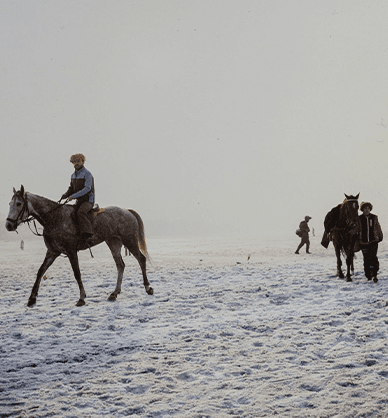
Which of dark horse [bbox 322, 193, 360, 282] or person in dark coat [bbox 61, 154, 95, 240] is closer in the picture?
person in dark coat [bbox 61, 154, 95, 240]

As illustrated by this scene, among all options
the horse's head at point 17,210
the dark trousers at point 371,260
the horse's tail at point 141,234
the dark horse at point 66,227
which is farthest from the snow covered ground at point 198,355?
the horse's head at point 17,210

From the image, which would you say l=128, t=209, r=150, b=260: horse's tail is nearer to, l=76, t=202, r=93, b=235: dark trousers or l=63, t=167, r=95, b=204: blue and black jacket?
l=63, t=167, r=95, b=204: blue and black jacket

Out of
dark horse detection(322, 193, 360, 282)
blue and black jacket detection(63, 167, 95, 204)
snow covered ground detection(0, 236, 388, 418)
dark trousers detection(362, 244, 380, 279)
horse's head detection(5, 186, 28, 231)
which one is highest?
blue and black jacket detection(63, 167, 95, 204)

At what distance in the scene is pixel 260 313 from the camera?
6.71 m

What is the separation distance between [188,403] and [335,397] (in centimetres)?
144

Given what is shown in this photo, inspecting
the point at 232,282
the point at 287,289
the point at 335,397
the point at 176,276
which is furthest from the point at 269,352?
the point at 176,276

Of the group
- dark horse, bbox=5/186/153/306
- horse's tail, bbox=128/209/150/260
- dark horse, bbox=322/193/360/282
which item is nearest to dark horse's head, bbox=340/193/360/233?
dark horse, bbox=322/193/360/282

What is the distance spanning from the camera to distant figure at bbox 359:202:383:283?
9812 millimetres

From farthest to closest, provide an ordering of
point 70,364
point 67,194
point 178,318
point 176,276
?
1. point 176,276
2. point 67,194
3. point 178,318
4. point 70,364

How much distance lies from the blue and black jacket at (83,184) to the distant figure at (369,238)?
764 cm

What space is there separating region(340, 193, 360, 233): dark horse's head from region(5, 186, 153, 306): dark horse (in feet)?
20.1

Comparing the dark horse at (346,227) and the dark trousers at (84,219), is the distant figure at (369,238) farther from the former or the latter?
the dark trousers at (84,219)

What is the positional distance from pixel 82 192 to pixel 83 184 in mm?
285

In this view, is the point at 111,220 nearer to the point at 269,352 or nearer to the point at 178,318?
the point at 178,318
